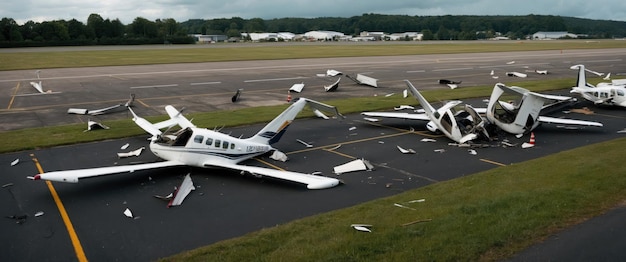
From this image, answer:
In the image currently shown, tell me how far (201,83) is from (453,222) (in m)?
37.2

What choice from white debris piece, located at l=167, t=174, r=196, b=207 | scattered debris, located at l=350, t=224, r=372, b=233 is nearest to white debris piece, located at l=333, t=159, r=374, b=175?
white debris piece, located at l=167, t=174, r=196, b=207

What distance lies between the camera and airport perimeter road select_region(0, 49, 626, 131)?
3344 cm

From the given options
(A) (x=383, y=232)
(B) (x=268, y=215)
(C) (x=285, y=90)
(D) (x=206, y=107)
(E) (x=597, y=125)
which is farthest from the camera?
(C) (x=285, y=90)

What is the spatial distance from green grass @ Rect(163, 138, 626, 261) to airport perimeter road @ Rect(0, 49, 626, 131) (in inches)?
814

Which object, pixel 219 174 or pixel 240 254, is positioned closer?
pixel 240 254

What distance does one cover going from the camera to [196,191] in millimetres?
16172

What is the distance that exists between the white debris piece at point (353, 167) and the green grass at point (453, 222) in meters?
3.15

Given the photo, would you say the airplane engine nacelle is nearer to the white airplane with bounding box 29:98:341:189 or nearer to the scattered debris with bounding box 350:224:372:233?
the white airplane with bounding box 29:98:341:189

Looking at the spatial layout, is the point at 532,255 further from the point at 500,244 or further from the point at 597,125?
the point at 597,125

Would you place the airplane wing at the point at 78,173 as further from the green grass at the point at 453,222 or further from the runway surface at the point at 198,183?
the green grass at the point at 453,222

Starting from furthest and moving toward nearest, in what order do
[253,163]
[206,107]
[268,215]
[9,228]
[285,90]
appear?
[285,90]
[206,107]
[253,163]
[268,215]
[9,228]

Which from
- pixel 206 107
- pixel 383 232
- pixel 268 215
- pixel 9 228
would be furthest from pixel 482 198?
pixel 206 107

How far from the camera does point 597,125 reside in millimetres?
25219

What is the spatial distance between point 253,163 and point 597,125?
18.3m
